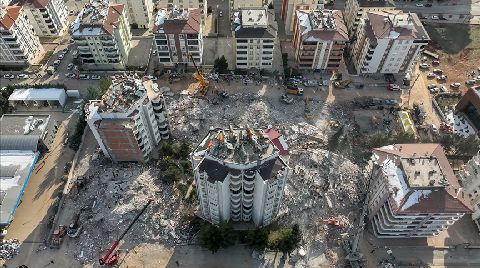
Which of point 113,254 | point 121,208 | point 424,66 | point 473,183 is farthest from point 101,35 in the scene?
point 473,183

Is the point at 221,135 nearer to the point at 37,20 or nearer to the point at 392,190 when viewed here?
the point at 392,190

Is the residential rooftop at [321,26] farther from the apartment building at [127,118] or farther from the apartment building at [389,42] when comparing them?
the apartment building at [127,118]

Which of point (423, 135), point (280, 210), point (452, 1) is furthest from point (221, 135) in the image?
point (452, 1)

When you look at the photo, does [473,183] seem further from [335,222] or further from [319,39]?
[319,39]

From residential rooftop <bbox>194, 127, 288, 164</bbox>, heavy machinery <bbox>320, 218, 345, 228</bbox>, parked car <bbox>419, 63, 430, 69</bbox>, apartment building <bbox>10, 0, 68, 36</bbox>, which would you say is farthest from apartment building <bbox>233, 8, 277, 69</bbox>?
apartment building <bbox>10, 0, 68, 36</bbox>

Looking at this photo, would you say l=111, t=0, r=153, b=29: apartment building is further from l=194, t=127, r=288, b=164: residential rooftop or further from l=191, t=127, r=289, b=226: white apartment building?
l=191, t=127, r=289, b=226: white apartment building

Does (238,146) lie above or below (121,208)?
above
